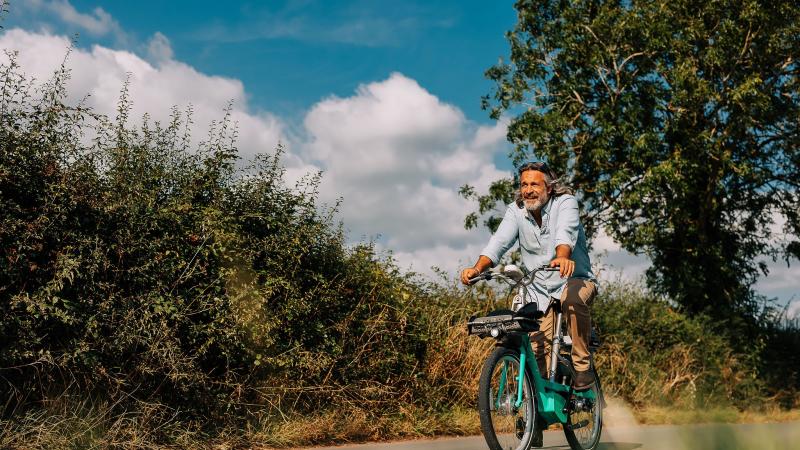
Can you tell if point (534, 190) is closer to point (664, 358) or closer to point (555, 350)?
point (555, 350)

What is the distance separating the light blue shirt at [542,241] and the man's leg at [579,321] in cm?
11

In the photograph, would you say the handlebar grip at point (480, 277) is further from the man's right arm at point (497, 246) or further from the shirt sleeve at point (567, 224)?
the shirt sleeve at point (567, 224)

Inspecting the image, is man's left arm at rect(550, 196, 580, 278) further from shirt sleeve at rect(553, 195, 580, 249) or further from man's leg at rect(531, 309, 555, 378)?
man's leg at rect(531, 309, 555, 378)

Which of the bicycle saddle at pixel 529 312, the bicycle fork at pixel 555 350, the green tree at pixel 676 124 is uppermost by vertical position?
the green tree at pixel 676 124

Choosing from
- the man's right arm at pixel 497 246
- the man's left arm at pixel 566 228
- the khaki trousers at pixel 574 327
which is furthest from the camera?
the khaki trousers at pixel 574 327

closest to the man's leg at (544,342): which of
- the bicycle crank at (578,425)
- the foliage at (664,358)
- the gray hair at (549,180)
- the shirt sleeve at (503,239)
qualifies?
the bicycle crank at (578,425)

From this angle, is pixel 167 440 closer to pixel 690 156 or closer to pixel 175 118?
pixel 175 118

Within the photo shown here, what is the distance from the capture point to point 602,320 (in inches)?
561

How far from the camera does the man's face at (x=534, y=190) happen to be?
6.37 m

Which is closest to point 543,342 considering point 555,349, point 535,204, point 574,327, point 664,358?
point 555,349

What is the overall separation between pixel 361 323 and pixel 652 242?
10.8 meters

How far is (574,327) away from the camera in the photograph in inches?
250

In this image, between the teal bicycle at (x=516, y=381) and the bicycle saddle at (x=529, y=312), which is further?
the bicycle saddle at (x=529, y=312)

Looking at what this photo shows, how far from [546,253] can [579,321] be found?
23.2 inches
